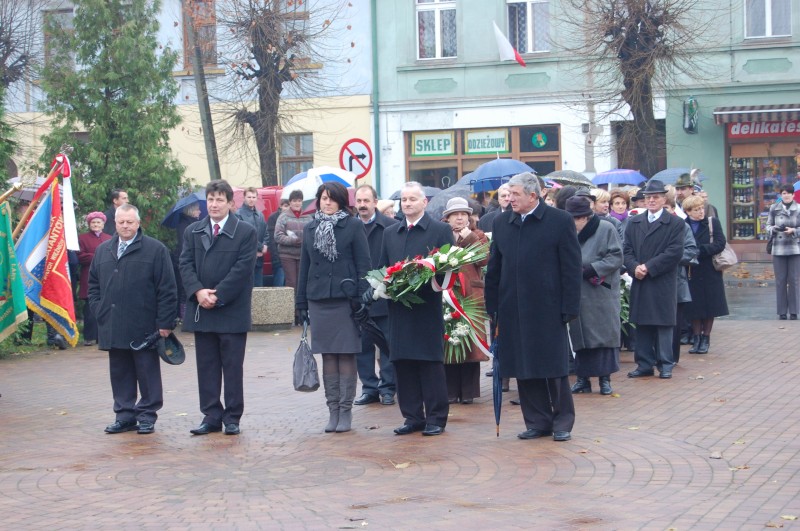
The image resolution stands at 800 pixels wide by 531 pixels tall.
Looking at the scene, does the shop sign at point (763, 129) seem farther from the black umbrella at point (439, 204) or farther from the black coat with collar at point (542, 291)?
the black coat with collar at point (542, 291)

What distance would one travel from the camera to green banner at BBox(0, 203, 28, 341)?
11.5 metres

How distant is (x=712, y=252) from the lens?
45.5 ft

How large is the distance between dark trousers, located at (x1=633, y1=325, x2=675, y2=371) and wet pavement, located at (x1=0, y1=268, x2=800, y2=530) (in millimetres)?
254

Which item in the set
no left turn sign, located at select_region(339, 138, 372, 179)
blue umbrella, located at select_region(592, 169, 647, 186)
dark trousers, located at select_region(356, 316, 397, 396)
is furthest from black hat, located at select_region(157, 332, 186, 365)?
blue umbrella, located at select_region(592, 169, 647, 186)

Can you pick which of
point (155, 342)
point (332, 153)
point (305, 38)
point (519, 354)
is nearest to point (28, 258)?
point (155, 342)

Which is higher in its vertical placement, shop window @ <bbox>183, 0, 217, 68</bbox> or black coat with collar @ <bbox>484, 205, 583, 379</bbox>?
shop window @ <bbox>183, 0, 217, 68</bbox>

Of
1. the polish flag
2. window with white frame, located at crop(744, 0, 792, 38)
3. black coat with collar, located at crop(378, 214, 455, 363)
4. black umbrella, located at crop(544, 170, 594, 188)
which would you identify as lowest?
black coat with collar, located at crop(378, 214, 455, 363)

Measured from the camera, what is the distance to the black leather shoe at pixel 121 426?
9820 millimetres

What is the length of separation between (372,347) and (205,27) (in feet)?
63.7

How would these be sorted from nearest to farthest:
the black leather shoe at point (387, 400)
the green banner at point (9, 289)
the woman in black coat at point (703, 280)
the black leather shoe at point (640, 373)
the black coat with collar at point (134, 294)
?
Result: the black coat with collar at point (134, 294) < the black leather shoe at point (387, 400) < the green banner at point (9, 289) < the black leather shoe at point (640, 373) < the woman in black coat at point (703, 280)

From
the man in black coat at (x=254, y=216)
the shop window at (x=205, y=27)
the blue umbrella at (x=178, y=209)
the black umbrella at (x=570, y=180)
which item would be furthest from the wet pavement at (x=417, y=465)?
the shop window at (x=205, y=27)

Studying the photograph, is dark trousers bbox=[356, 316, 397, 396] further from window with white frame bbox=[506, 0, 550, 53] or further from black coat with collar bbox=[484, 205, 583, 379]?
window with white frame bbox=[506, 0, 550, 53]

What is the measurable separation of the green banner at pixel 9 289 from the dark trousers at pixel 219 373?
2674mm

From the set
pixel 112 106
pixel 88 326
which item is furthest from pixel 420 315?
pixel 112 106
